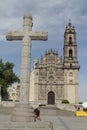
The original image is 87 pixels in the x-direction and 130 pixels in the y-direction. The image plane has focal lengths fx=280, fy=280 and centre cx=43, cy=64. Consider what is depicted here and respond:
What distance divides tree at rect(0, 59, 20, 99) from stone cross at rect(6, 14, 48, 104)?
1537 inches

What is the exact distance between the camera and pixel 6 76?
50.2 m

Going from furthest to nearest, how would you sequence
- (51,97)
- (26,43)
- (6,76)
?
(51,97), (6,76), (26,43)

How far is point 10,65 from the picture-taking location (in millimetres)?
52219

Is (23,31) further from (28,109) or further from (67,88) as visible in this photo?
(67,88)

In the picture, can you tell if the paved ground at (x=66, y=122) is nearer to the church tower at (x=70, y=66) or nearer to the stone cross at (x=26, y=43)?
the stone cross at (x=26, y=43)

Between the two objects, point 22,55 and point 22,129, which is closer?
point 22,129

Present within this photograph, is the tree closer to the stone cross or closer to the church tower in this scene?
the church tower

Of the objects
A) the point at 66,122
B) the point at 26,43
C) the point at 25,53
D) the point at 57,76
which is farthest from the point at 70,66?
the point at 25,53

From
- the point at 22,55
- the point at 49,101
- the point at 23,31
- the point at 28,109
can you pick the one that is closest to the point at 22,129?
the point at 28,109

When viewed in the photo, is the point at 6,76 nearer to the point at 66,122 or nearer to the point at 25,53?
→ the point at 66,122

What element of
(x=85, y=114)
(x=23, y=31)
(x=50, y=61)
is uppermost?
(x=50, y=61)

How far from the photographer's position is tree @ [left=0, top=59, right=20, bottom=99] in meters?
49.5

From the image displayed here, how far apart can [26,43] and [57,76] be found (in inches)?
1822

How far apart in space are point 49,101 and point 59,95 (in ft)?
7.53
